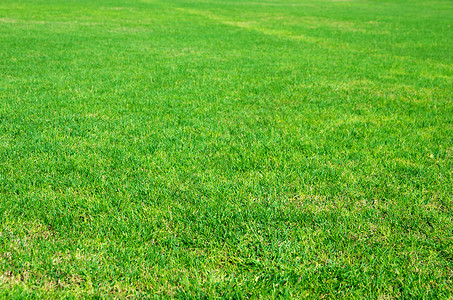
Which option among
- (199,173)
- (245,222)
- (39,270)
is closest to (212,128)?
(199,173)

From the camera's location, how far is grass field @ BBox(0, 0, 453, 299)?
219cm

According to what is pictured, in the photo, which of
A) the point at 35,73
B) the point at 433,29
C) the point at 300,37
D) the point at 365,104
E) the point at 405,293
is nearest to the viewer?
the point at 405,293

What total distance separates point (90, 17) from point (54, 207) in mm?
20399

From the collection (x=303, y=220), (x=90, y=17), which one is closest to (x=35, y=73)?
(x=303, y=220)

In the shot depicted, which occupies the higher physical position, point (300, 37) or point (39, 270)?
point (300, 37)

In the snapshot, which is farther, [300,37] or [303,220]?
[300,37]

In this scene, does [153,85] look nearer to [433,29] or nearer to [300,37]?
[300,37]

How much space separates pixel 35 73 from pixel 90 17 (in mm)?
14706

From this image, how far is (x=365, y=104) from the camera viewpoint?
5.64 m

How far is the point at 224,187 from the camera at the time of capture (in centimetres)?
313

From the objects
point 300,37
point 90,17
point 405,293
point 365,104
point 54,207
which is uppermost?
point 90,17

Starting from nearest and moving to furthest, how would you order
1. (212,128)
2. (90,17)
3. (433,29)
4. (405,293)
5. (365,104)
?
(405,293), (212,128), (365,104), (433,29), (90,17)

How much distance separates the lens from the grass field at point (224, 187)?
2.19 m

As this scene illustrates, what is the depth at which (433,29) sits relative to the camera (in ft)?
58.1
